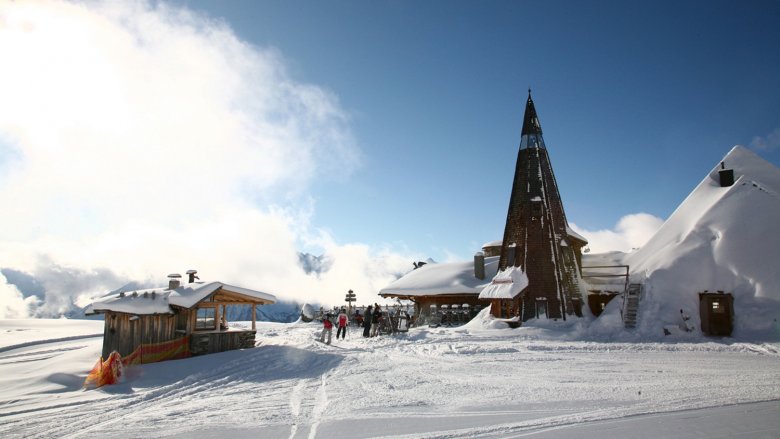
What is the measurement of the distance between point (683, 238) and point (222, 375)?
2368 cm

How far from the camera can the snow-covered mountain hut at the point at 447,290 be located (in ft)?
97.8

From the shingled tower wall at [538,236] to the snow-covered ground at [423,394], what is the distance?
22.2 feet

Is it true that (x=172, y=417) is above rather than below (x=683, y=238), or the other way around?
below

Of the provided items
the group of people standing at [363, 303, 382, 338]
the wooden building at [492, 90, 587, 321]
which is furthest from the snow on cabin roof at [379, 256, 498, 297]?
the group of people standing at [363, 303, 382, 338]

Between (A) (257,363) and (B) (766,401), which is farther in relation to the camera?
(A) (257,363)

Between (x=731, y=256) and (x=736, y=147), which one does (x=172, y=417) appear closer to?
(x=731, y=256)

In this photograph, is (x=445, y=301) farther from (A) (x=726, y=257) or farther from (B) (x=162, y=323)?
(B) (x=162, y=323)

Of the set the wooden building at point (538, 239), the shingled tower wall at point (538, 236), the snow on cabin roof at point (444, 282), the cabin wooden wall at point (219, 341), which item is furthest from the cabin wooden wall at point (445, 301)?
the cabin wooden wall at point (219, 341)

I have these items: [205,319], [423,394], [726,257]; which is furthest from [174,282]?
[726,257]

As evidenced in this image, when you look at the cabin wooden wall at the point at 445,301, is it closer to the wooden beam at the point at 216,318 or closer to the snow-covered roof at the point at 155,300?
the wooden beam at the point at 216,318

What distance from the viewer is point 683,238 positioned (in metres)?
24.4

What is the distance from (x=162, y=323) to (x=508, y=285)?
16.0 m

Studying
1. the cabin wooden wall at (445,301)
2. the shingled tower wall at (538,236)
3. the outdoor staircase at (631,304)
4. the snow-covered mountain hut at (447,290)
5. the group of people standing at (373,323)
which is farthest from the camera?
the cabin wooden wall at (445,301)

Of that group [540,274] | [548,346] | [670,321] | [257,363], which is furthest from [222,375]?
[670,321]
